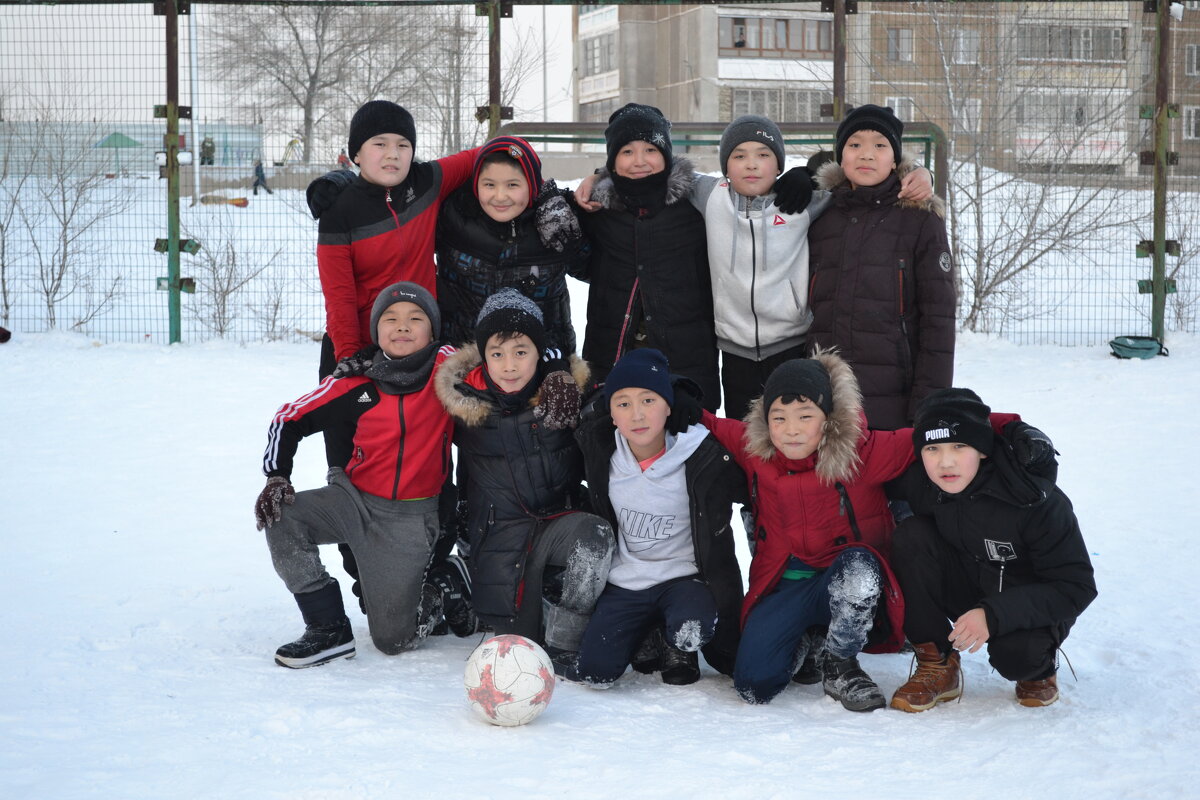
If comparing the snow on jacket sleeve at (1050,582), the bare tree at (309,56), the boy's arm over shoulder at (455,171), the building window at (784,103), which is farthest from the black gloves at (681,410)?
the bare tree at (309,56)

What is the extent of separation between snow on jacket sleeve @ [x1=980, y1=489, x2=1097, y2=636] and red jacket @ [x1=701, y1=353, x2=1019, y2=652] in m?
0.28

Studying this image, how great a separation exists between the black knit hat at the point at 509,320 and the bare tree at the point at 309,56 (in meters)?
5.13

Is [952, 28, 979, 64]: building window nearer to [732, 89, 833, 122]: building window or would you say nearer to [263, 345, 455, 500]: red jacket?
[732, 89, 833, 122]: building window

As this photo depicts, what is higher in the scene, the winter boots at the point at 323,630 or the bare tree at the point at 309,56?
the bare tree at the point at 309,56

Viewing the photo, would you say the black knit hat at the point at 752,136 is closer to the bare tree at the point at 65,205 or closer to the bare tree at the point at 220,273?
the bare tree at the point at 220,273

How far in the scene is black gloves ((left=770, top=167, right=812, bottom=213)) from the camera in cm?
338

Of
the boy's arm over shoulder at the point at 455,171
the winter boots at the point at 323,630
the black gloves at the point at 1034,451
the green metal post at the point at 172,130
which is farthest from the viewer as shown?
the green metal post at the point at 172,130

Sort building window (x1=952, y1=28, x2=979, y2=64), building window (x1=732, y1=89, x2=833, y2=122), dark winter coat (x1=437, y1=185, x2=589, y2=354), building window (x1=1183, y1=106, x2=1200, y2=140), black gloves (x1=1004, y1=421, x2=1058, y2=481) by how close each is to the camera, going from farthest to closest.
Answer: building window (x1=732, y1=89, x2=833, y2=122) → building window (x1=952, y1=28, x2=979, y2=64) → building window (x1=1183, y1=106, x2=1200, y2=140) → dark winter coat (x1=437, y1=185, x2=589, y2=354) → black gloves (x1=1004, y1=421, x2=1058, y2=481)

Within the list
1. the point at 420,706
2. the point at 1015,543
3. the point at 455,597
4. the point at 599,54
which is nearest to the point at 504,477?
the point at 455,597

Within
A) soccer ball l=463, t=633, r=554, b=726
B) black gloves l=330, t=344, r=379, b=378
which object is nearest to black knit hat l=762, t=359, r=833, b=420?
soccer ball l=463, t=633, r=554, b=726

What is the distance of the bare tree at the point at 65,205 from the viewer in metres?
8.48

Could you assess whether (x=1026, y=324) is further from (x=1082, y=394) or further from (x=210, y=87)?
(x=210, y=87)

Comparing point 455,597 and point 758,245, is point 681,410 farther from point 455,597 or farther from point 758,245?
point 455,597

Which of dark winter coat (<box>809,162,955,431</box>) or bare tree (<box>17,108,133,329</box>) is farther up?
bare tree (<box>17,108,133,329</box>)
